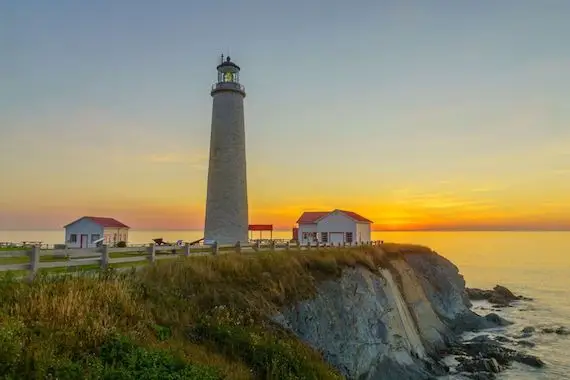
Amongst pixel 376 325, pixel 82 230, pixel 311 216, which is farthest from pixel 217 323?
pixel 311 216

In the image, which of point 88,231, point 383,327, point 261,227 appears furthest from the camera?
point 261,227

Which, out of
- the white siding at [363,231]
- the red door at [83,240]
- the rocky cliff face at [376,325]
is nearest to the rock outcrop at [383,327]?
the rocky cliff face at [376,325]

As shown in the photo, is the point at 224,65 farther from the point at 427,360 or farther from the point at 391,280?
the point at 427,360

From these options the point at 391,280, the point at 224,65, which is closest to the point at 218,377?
the point at 391,280

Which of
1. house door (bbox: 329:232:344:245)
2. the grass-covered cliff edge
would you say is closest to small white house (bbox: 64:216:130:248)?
house door (bbox: 329:232:344:245)

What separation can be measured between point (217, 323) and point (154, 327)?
7.01 feet

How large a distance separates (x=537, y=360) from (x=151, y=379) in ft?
90.1

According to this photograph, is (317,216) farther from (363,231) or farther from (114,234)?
(114,234)

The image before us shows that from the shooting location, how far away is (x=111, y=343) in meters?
8.83

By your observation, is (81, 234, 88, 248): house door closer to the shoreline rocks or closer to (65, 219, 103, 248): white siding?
(65, 219, 103, 248): white siding

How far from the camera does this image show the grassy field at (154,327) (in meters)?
7.96

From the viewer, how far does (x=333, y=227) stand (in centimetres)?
4688

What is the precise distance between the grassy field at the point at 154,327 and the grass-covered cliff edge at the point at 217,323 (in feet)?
0.09

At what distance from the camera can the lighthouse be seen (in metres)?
31.9
